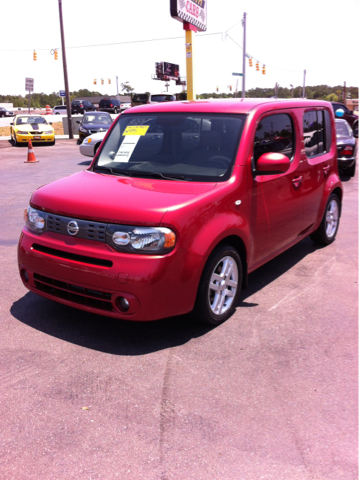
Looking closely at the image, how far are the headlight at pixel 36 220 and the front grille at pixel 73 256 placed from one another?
0.44 ft

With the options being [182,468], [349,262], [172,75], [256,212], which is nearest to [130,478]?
[182,468]

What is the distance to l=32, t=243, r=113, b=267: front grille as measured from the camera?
3469 mm

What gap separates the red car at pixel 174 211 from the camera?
135 inches

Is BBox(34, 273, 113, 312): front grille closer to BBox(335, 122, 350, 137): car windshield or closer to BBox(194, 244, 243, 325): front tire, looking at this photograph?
BBox(194, 244, 243, 325): front tire

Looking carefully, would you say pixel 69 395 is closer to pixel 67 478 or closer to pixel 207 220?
pixel 67 478

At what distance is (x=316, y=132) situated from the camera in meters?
5.61

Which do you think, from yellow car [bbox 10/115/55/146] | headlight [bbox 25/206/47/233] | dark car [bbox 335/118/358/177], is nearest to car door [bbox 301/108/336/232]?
headlight [bbox 25/206/47/233]

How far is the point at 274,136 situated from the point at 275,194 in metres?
0.57

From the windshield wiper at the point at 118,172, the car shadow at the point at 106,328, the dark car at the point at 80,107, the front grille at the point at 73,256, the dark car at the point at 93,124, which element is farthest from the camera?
the dark car at the point at 80,107

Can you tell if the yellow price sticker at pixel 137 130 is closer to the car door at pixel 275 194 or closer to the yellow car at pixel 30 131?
the car door at pixel 275 194

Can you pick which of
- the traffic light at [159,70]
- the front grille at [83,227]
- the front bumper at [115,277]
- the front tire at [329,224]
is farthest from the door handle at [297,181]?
the traffic light at [159,70]

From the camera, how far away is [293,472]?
2.39 metres

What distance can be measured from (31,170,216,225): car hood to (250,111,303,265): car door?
2.22 feet

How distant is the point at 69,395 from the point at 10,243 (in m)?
4.01
